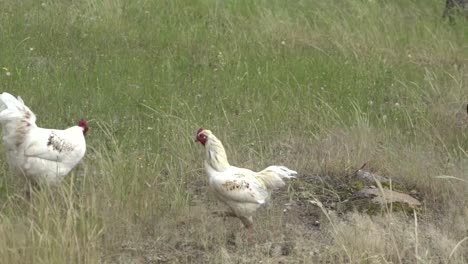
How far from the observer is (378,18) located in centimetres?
1038

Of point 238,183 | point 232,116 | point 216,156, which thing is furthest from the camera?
point 232,116

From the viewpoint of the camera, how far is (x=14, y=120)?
466cm

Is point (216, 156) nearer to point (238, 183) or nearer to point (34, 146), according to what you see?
point (238, 183)

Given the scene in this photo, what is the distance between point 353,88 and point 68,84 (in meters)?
2.67

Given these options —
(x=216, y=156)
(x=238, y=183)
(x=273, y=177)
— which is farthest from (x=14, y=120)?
(x=273, y=177)

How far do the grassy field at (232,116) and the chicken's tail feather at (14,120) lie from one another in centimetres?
35

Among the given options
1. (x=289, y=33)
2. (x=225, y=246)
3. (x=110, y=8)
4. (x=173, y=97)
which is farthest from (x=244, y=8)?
(x=225, y=246)

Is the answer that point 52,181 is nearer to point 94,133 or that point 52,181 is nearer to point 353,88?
point 94,133

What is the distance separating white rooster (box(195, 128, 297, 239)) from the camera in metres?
4.66

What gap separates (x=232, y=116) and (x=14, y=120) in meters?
2.53

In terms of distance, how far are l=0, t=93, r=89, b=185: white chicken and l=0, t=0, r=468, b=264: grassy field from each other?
6.5 inches

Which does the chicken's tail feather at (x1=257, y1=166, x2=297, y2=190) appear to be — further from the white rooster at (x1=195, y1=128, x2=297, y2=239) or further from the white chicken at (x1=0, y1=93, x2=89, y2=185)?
the white chicken at (x1=0, y1=93, x2=89, y2=185)

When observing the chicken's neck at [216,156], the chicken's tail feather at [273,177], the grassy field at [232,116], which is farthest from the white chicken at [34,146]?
the chicken's tail feather at [273,177]

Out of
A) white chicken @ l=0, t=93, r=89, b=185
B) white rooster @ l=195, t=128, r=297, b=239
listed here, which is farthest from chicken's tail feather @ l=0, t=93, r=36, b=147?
white rooster @ l=195, t=128, r=297, b=239
